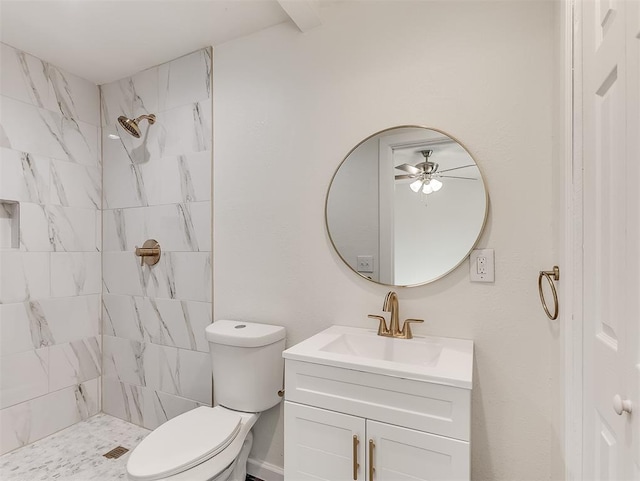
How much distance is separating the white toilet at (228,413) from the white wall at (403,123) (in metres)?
0.17

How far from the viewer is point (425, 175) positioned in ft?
4.91

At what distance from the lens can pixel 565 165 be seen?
3.56 ft

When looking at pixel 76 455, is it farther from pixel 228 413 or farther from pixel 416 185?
pixel 416 185

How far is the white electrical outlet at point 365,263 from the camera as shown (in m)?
1.59

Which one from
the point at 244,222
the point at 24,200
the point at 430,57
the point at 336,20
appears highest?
the point at 336,20

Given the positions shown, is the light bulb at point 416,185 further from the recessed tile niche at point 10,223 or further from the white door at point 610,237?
the recessed tile niche at point 10,223

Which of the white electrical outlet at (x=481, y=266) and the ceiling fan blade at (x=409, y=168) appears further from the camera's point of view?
the ceiling fan blade at (x=409, y=168)

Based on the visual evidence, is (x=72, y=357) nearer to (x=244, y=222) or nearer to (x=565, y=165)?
(x=244, y=222)

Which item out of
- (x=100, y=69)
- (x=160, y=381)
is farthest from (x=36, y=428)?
(x=100, y=69)

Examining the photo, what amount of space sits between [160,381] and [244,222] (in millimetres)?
1219

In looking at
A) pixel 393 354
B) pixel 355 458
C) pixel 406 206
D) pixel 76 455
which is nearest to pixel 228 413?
pixel 355 458

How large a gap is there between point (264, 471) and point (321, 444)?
33.7 inches

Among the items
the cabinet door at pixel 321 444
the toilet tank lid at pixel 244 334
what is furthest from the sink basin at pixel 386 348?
the toilet tank lid at pixel 244 334

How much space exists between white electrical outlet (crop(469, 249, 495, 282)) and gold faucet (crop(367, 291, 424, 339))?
13.0 inches
